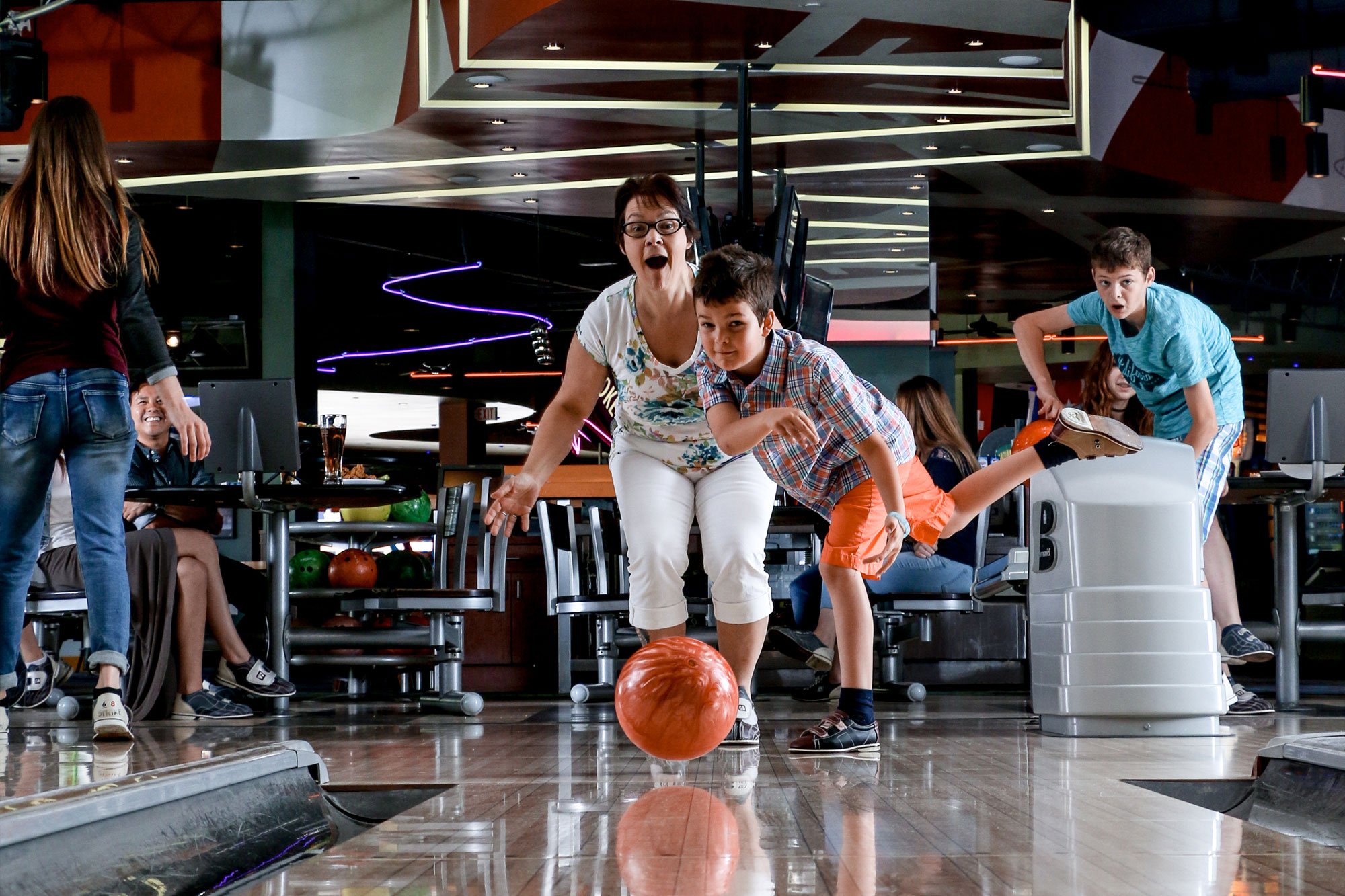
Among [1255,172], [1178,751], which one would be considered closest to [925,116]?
[1255,172]

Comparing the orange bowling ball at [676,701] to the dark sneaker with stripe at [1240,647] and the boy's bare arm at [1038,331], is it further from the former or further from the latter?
the dark sneaker with stripe at [1240,647]

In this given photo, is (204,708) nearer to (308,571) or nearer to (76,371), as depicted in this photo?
(308,571)

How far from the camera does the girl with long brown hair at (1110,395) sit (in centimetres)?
466

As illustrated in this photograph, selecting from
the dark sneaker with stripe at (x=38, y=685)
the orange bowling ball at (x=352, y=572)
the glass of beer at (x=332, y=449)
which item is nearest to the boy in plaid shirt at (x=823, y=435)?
the glass of beer at (x=332, y=449)

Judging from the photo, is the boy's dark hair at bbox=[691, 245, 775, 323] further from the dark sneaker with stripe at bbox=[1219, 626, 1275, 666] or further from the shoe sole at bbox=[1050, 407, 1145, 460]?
the dark sneaker with stripe at bbox=[1219, 626, 1275, 666]

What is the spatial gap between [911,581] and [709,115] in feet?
10.9

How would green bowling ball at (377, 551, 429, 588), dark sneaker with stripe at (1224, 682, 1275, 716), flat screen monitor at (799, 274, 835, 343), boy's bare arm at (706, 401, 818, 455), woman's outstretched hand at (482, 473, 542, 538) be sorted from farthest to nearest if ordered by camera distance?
flat screen monitor at (799, 274, 835, 343) → green bowling ball at (377, 551, 429, 588) → dark sneaker with stripe at (1224, 682, 1275, 716) → woman's outstretched hand at (482, 473, 542, 538) → boy's bare arm at (706, 401, 818, 455)

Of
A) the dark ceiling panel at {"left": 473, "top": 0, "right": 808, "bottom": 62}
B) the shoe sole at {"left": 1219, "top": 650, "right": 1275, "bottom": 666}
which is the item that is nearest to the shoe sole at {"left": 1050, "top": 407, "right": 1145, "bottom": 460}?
the shoe sole at {"left": 1219, "top": 650, "right": 1275, "bottom": 666}

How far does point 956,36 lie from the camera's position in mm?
6262

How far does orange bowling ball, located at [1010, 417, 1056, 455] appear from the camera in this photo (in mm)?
3678

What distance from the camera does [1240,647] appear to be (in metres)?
4.36

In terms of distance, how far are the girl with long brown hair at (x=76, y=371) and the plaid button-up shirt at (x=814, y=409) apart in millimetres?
1380

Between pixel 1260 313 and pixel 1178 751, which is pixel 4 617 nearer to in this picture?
pixel 1178 751

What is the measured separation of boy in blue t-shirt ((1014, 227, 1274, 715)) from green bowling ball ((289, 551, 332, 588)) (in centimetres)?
282
